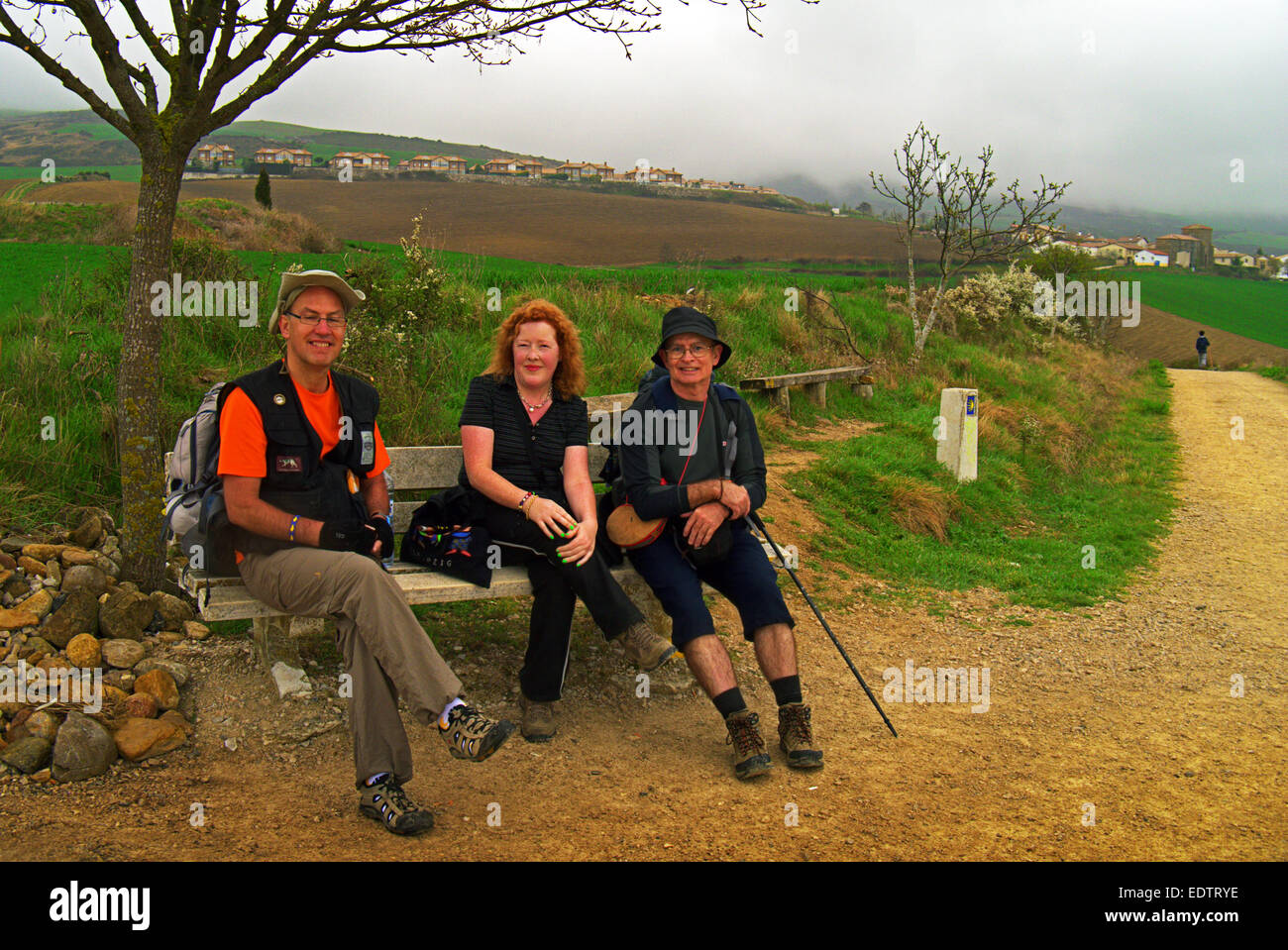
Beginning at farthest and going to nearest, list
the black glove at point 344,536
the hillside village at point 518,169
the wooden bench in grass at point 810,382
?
the hillside village at point 518,169, the wooden bench in grass at point 810,382, the black glove at point 344,536

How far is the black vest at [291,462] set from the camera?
3.75m

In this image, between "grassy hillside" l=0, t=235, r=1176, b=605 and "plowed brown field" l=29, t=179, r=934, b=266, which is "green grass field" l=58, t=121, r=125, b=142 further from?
A: "grassy hillside" l=0, t=235, r=1176, b=605

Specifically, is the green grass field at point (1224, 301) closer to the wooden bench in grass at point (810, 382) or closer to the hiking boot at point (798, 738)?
the wooden bench in grass at point (810, 382)

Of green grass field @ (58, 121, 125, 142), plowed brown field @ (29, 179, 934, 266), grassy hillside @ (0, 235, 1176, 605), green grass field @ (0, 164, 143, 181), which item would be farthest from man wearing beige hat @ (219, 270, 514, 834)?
green grass field @ (58, 121, 125, 142)

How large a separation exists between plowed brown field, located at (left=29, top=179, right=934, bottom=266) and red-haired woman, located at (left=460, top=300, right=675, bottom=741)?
70.5 ft

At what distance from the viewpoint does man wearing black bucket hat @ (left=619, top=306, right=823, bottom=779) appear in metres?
4.08

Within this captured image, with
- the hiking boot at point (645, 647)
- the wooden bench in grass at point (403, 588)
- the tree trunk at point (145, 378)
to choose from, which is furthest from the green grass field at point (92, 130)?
the hiking boot at point (645, 647)

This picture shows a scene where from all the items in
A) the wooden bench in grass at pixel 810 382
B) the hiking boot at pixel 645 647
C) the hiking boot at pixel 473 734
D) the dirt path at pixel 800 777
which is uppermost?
the wooden bench in grass at pixel 810 382

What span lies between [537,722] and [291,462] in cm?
149

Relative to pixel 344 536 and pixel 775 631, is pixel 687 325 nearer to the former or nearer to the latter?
pixel 775 631

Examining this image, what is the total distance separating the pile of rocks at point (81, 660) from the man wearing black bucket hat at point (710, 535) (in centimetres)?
207

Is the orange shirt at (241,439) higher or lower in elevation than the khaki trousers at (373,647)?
higher

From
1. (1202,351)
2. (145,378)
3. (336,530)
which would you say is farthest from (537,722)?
(1202,351)
